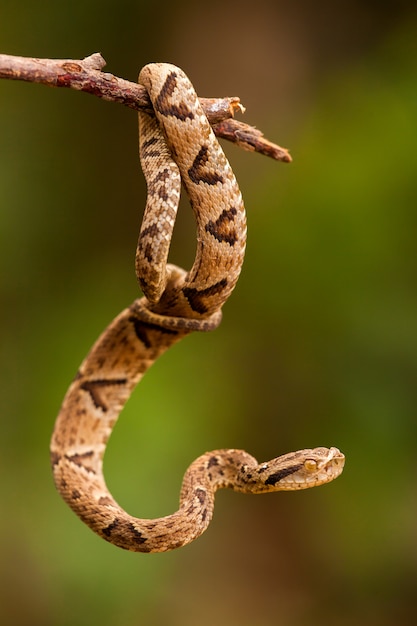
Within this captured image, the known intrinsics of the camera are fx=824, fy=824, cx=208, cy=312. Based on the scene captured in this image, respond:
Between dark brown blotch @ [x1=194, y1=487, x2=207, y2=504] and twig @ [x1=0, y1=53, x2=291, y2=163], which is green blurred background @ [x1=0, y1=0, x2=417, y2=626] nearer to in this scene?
dark brown blotch @ [x1=194, y1=487, x2=207, y2=504]

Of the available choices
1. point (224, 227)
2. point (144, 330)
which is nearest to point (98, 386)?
point (144, 330)

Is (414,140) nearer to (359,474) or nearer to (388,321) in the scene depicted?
(388,321)

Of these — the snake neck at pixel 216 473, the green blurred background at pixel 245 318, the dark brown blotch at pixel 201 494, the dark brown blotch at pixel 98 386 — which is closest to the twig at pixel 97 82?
the snake neck at pixel 216 473

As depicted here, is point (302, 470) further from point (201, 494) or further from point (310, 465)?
point (201, 494)

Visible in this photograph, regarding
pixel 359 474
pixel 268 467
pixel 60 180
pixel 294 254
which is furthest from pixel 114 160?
pixel 268 467

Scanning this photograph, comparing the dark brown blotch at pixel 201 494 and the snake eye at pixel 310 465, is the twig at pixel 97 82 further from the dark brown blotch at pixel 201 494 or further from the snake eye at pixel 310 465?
the dark brown blotch at pixel 201 494

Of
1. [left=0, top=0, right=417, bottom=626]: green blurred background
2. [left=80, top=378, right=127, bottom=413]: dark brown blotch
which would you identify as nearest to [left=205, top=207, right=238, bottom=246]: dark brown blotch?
[left=80, top=378, right=127, bottom=413]: dark brown blotch
